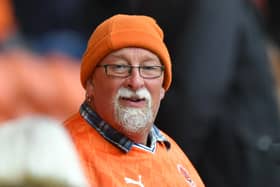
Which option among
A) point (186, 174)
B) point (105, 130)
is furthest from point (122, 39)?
point (186, 174)

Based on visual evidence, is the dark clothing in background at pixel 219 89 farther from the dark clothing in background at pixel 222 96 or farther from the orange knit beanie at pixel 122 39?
the orange knit beanie at pixel 122 39

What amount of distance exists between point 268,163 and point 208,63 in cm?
46

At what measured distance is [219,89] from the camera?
3289mm

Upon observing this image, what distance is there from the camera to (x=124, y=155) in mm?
1799

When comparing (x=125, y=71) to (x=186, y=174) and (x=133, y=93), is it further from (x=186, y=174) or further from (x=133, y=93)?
(x=186, y=174)

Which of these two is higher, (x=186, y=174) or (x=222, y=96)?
(x=186, y=174)

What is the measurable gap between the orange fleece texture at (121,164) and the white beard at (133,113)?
0.04 metres

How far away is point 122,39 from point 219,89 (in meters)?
1.55

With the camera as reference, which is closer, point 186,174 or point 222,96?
point 186,174

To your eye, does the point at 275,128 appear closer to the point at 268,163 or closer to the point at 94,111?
the point at 268,163

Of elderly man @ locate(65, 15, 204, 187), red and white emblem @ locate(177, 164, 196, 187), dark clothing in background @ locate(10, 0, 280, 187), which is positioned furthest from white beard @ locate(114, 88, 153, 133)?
dark clothing in background @ locate(10, 0, 280, 187)

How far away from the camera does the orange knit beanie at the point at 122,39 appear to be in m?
1.75

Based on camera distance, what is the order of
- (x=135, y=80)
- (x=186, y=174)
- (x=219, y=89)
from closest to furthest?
(x=135, y=80) → (x=186, y=174) → (x=219, y=89)

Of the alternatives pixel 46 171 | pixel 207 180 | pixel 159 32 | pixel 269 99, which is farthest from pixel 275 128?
pixel 46 171
